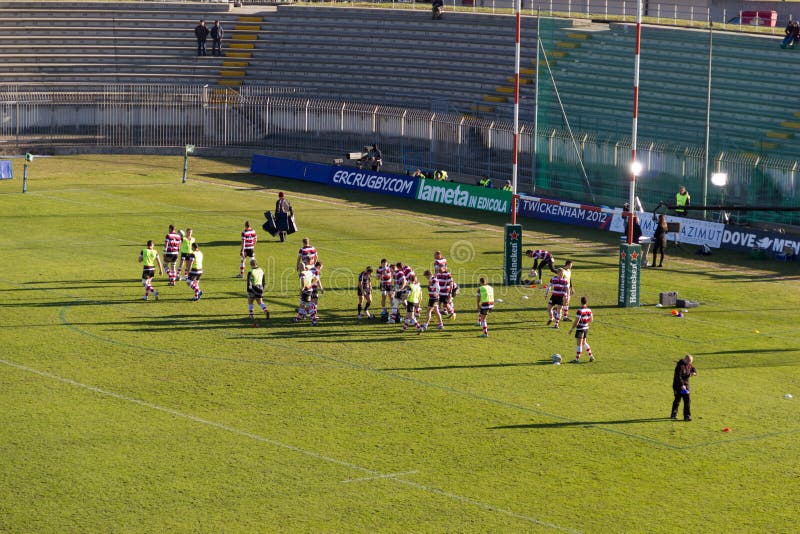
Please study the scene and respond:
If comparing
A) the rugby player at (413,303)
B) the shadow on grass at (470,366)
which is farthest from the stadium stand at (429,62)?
the shadow on grass at (470,366)

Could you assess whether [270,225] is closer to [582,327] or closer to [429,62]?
[582,327]

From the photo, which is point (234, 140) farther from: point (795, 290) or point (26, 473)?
point (26, 473)

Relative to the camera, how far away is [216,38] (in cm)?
7475

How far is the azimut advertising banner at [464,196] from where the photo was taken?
178 ft

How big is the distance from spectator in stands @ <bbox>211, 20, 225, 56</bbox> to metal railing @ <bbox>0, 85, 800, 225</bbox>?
12.0 ft

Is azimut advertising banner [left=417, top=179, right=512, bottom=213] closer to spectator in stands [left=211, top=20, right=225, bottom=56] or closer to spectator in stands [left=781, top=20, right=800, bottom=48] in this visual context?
spectator in stands [left=781, top=20, right=800, bottom=48]

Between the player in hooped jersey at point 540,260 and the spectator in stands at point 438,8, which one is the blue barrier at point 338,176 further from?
the player in hooped jersey at point 540,260

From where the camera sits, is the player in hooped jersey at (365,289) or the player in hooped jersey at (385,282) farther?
the player in hooped jersey at (385,282)

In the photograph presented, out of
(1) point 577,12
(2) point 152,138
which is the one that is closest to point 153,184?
(2) point 152,138

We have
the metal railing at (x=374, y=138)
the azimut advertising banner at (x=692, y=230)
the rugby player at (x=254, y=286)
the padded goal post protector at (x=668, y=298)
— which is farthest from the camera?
the metal railing at (x=374, y=138)

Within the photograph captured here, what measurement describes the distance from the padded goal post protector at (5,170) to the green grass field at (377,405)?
1396 centimetres

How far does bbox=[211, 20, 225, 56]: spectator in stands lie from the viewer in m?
74.6

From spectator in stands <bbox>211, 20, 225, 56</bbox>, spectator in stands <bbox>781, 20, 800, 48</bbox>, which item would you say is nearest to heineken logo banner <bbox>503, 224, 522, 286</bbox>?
spectator in stands <bbox>781, 20, 800, 48</bbox>

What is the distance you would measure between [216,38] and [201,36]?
1.09 meters
